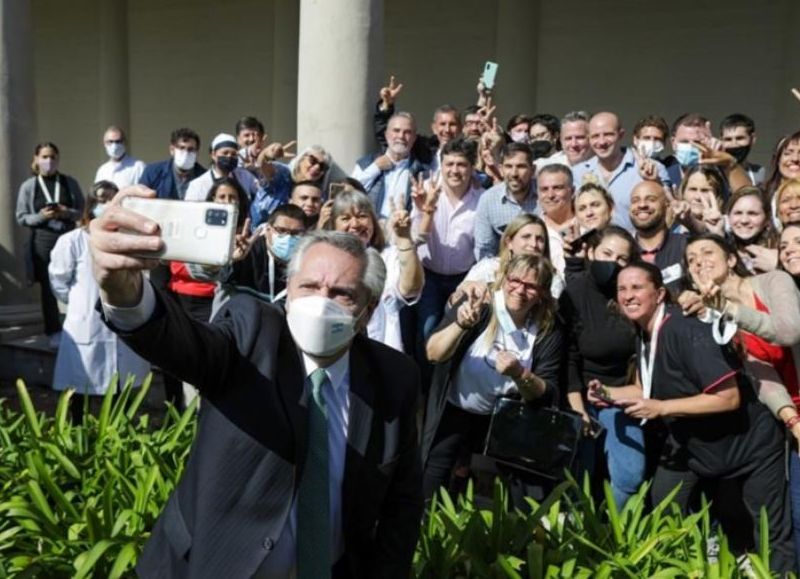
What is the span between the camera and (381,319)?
563 centimetres

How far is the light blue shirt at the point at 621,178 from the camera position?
6676mm

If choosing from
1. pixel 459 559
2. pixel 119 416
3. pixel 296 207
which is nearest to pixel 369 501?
pixel 459 559

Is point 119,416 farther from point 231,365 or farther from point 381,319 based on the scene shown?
point 231,365

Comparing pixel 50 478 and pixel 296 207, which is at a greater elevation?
pixel 296 207

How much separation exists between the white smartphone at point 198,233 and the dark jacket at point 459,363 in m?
3.00

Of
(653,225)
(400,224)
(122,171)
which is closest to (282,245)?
(400,224)

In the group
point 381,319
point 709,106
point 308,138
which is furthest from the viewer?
point 709,106

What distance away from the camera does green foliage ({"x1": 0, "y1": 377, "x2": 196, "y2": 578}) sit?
11.3 ft

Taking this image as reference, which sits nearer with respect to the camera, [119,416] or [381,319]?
[119,416]

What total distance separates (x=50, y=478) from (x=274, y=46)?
35.2 ft

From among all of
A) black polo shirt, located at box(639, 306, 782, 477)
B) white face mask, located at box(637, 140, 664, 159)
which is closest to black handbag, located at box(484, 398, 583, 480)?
black polo shirt, located at box(639, 306, 782, 477)

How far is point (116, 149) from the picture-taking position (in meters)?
10.9

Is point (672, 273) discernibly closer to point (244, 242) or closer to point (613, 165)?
point (613, 165)

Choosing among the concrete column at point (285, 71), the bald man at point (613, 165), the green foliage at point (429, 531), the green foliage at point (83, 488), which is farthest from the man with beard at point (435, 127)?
the concrete column at point (285, 71)
